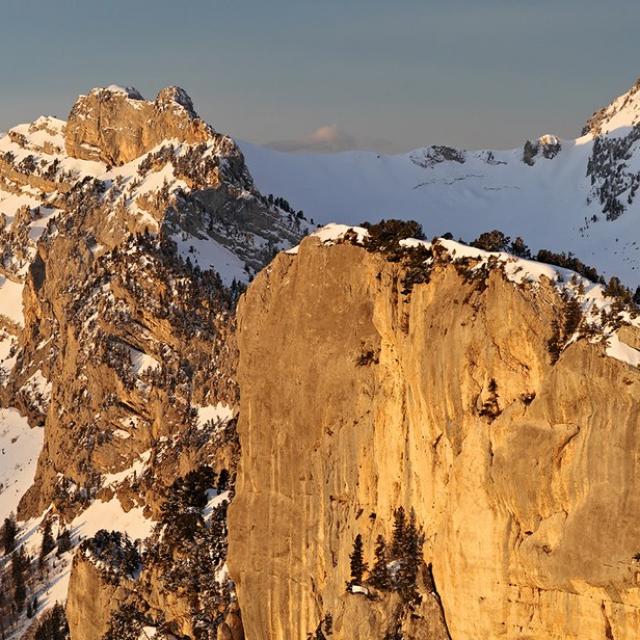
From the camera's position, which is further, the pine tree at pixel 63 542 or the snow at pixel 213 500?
the pine tree at pixel 63 542

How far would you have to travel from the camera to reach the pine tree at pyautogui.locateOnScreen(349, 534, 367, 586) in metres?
54.8

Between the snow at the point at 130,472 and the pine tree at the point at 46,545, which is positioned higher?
the snow at the point at 130,472

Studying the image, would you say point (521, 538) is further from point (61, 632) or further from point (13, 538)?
point (13, 538)

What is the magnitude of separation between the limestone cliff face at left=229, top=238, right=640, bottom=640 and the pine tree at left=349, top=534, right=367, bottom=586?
0.54m

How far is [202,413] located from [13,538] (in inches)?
1293

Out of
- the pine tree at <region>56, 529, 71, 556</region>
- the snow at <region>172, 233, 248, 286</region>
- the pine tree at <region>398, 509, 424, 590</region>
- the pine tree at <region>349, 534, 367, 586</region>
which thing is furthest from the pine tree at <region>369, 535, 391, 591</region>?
the snow at <region>172, 233, 248, 286</region>

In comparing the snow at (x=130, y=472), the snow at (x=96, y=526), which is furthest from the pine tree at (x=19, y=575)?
the snow at (x=130, y=472)

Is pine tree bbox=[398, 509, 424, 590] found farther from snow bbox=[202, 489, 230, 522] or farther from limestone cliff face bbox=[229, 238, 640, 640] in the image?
snow bbox=[202, 489, 230, 522]

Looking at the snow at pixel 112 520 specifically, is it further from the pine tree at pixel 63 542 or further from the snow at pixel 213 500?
the snow at pixel 213 500

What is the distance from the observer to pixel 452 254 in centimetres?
5194

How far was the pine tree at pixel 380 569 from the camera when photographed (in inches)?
2057

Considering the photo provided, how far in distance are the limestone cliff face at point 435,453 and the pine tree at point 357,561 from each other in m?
0.54

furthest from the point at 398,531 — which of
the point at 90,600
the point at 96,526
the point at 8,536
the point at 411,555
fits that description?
the point at 8,536

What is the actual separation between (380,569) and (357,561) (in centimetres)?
264
